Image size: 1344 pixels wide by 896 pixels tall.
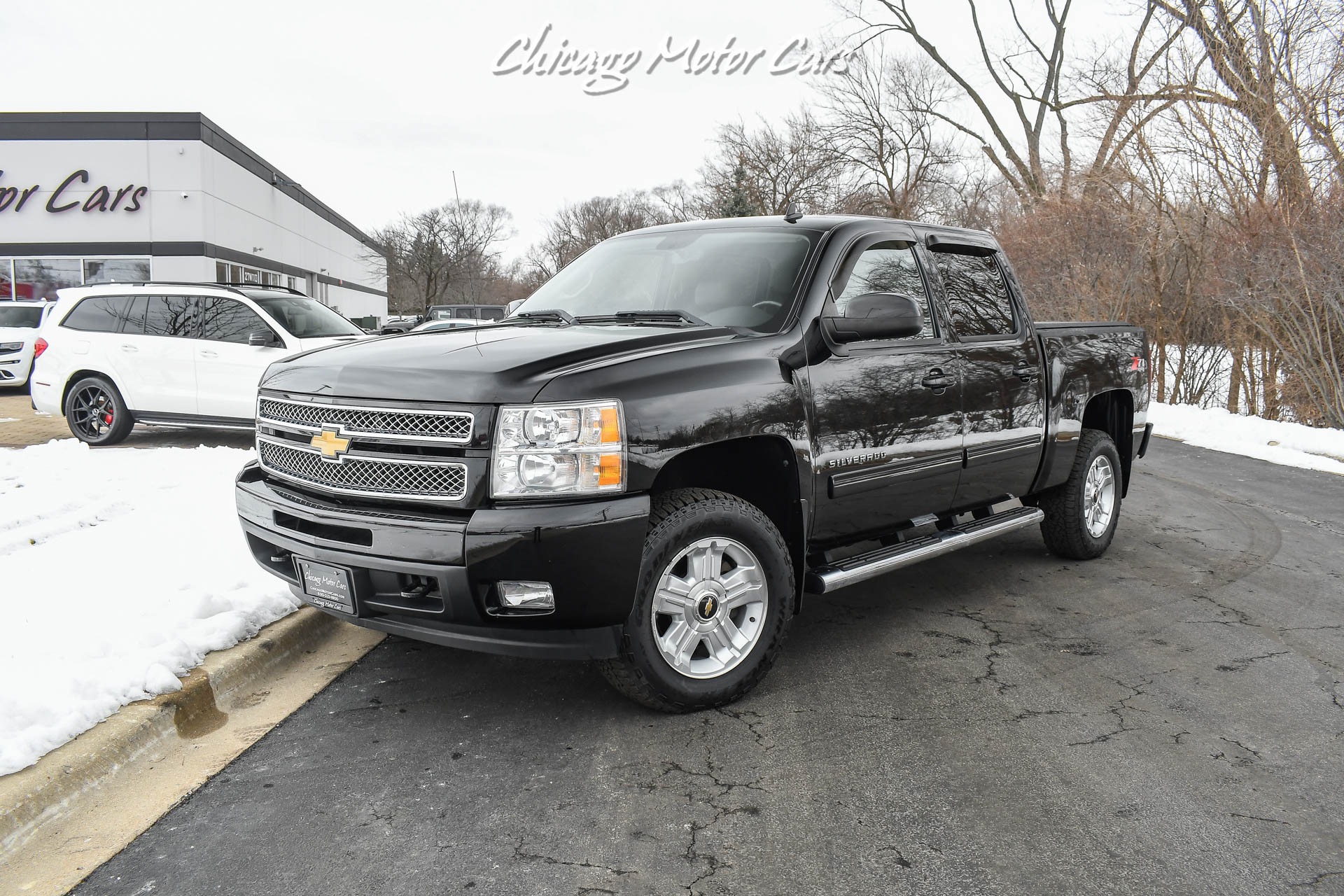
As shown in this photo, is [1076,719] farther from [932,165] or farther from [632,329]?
[932,165]

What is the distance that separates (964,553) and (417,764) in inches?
173

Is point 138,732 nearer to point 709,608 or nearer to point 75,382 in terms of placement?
point 709,608

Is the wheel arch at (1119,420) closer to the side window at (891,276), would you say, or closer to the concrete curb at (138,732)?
the side window at (891,276)

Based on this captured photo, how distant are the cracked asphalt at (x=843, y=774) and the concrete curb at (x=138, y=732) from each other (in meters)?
0.32

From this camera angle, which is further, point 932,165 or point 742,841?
point 932,165

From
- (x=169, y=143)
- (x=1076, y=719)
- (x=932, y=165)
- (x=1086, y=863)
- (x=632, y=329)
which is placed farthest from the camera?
(x=932, y=165)

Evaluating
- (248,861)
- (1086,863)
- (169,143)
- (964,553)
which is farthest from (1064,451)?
(169,143)

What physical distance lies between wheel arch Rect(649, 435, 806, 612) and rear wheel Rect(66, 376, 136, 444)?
997cm

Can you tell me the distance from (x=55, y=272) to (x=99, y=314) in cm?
2336

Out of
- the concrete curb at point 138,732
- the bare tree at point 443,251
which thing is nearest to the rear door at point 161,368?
the concrete curb at point 138,732

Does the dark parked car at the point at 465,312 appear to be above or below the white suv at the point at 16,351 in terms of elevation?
above

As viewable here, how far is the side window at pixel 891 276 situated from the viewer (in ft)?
15.2

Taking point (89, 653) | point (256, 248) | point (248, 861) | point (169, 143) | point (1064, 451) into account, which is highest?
point (169, 143)

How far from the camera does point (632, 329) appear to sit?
4.13 metres
